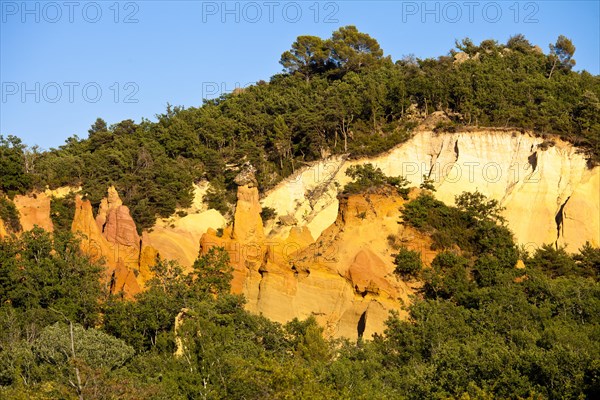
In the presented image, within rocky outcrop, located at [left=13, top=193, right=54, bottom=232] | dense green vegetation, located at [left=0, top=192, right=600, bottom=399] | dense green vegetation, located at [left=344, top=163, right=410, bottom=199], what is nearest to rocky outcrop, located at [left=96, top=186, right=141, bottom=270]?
rocky outcrop, located at [left=13, top=193, right=54, bottom=232]

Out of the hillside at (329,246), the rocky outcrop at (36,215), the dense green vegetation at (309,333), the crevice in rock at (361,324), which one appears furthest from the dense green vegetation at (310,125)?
the crevice in rock at (361,324)

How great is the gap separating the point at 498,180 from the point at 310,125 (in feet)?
37.2

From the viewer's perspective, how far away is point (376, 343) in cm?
3656

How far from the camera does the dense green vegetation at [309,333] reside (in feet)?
95.1

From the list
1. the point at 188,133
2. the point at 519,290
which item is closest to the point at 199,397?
the point at 519,290

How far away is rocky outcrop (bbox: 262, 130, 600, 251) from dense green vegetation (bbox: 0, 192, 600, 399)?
4.74 ft

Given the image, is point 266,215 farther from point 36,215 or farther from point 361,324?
point 361,324

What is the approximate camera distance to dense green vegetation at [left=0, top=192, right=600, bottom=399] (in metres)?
29.0

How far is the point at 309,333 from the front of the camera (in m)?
36.5

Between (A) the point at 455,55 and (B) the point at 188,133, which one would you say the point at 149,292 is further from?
(A) the point at 455,55

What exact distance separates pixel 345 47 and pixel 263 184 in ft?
67.3

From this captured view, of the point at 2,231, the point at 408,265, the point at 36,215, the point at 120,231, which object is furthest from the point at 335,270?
the point at 36,215

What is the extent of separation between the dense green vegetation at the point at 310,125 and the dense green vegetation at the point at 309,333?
7274 millimetres

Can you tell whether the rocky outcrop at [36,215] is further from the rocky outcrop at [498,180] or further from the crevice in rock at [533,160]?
the crevice in rock at [533,160]
